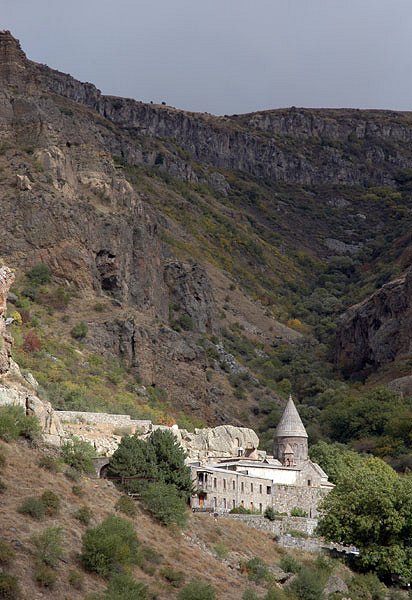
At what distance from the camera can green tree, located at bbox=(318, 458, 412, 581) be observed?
233 ft

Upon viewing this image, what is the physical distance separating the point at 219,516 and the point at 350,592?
811 centimetres

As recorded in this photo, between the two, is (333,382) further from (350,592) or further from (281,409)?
Result: (350,592)

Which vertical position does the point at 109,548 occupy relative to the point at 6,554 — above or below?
below

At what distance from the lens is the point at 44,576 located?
175ft

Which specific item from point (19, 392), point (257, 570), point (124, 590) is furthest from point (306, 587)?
point (19, 392)

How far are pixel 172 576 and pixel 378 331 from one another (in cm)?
9411

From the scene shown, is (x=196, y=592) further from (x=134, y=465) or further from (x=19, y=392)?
(x=19, y=392)

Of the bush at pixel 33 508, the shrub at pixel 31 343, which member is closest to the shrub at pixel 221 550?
the bush at pixel 33 508

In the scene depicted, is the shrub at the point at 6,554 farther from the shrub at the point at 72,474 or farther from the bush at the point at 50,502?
the shrub at the point at 72,474

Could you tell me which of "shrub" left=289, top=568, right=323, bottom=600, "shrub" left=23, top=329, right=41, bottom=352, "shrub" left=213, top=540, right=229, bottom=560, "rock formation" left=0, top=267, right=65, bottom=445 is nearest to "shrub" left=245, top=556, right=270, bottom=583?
"shrub" left=213, top=540, right=229, bottom=560

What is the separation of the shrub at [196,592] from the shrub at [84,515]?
5.35 metres

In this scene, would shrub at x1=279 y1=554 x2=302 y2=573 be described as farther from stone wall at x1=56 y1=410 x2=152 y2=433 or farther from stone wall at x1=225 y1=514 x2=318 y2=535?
stone wall at x1=56 y1=410 x2=152 y2=433

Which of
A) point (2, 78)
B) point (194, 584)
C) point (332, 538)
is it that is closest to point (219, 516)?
point (332, 538)

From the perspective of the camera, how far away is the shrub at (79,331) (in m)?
102
